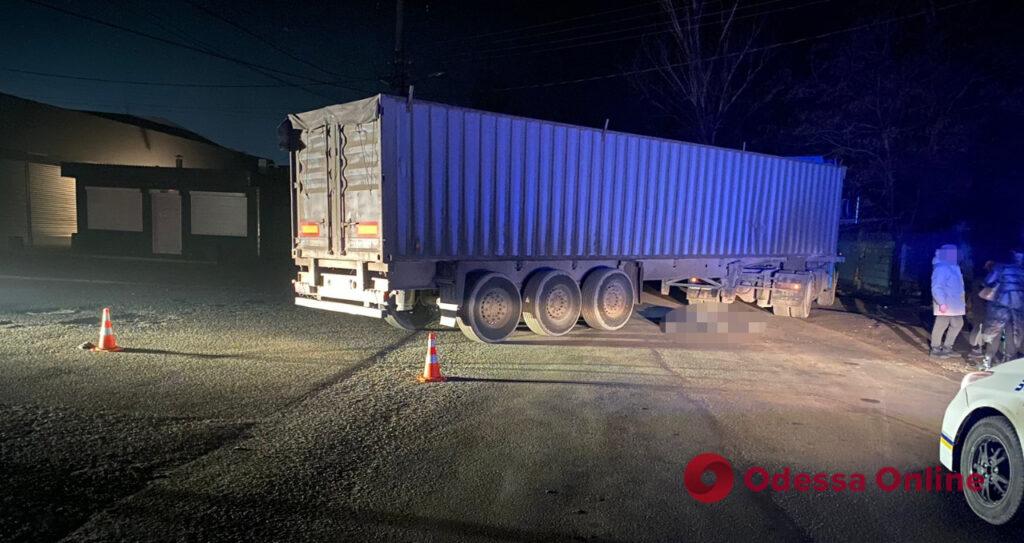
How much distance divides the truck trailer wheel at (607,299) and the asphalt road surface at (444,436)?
2.81 ft

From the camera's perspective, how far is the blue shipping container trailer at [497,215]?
324 inches

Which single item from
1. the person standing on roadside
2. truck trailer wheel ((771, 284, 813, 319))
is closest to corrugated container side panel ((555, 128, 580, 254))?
the person standing on roadside

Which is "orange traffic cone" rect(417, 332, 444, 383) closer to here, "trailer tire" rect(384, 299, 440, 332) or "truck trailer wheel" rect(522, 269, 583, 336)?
"trailer tire" rect(384, 299, 440, 332)

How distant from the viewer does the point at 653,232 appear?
11000 millimetres

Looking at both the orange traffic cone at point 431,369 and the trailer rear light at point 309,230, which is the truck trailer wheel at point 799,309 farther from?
the trailer rear light at point 309,230

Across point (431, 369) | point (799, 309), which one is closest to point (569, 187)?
point (431, 369)

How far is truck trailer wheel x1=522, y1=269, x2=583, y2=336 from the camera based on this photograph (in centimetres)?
956

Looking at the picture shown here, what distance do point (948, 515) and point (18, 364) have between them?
9.08 m

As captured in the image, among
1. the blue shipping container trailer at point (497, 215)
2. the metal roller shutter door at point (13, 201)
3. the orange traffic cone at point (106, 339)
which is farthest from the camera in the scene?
the metal roller shutter door at point (13, 201)

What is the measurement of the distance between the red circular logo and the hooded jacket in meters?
6.28

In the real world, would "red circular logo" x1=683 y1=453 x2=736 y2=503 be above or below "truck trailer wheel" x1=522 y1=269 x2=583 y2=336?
below

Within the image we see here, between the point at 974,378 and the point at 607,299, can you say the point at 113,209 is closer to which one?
the point at 607,299

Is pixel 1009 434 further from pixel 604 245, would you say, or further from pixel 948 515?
pixel 604 245

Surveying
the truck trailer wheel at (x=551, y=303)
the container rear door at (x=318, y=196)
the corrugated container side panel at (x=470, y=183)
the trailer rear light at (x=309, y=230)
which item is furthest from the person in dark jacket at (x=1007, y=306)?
the trailer rear light at (x=309, y=230)
